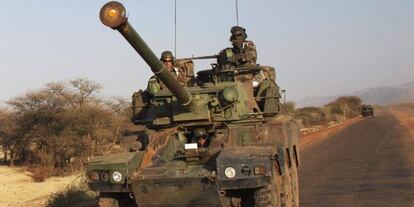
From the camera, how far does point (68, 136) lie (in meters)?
23.5

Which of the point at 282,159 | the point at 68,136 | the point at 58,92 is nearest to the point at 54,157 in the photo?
the point at 68,136

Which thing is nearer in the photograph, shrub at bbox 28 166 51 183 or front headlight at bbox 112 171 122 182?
front headlight at bbox 112 171 122 182

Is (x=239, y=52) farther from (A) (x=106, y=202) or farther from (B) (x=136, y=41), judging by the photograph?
(B) (x=136, y=41)

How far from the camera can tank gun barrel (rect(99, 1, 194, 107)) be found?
6.14m

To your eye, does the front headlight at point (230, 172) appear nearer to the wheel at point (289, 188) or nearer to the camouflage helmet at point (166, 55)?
the wheel at point (289, 188)

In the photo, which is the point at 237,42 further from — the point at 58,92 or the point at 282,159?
the point at 58,92

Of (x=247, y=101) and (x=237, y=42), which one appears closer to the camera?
(x=247, y=101)

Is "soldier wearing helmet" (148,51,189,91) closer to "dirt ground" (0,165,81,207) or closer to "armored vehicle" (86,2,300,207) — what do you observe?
"armored vehicle" (86,2,300,207)

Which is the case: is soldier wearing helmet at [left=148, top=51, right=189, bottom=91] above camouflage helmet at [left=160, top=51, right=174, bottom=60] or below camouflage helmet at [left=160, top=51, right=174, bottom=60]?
below

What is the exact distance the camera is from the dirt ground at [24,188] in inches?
578

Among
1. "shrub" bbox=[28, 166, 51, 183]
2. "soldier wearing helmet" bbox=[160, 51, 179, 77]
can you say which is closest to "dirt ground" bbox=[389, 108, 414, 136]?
"shrub" bbox=[28, 166, 51, 183]

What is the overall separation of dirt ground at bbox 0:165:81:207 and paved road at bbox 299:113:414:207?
5770 mm

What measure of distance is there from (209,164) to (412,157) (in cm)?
1064

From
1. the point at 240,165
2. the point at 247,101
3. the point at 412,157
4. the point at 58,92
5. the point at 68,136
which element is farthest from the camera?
the point at 58,92
